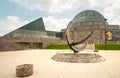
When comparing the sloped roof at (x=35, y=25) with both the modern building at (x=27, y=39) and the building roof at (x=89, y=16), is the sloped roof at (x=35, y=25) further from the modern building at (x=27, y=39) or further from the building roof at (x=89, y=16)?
the building roof at (x=89, y=16)

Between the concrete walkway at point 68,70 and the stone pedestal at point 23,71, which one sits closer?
the stone pedestal at point 23,71

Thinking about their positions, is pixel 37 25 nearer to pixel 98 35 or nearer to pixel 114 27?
pixel 98 35

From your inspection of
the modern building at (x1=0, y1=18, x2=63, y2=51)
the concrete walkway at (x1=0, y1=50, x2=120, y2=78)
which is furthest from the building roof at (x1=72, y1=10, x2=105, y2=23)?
the concrete walkway at (x1=0, y1=50, x2=120, y2=78)

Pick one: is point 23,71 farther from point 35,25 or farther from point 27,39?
point 35,25

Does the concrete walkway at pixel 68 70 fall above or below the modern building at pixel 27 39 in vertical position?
below

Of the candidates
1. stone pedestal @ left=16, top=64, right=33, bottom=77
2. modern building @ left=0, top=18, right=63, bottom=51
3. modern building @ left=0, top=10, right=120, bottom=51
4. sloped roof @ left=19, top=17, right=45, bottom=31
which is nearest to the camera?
stone pedestal @ left=16, top=64, right=33, bottom=77

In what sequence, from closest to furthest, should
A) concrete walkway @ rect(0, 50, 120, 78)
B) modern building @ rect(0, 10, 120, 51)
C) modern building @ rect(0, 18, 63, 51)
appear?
concrete walkway @ rect(0, 50, 120, 78) < modern building @ rect(0, 18, 63, 51) < modern building @ rect(0, 10, 120, 51)

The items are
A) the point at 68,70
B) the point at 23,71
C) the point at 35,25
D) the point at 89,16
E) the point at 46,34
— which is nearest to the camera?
the point at 23,71

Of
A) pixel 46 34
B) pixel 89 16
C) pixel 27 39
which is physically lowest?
pixel 27 39

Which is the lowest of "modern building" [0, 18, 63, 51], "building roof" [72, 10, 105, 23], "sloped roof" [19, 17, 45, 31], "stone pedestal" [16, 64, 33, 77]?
"stone pedestal" [16, 64, 33, 77]

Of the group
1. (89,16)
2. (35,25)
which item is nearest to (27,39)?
(35,25)

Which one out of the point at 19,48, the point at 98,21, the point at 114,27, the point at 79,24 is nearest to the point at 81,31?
the point at 79,24

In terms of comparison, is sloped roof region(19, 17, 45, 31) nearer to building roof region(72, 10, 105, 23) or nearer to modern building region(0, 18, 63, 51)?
modern building region(0, 18, 63, 51)

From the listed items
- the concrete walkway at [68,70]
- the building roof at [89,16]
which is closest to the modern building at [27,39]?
the concrete walkway at [68,70]
